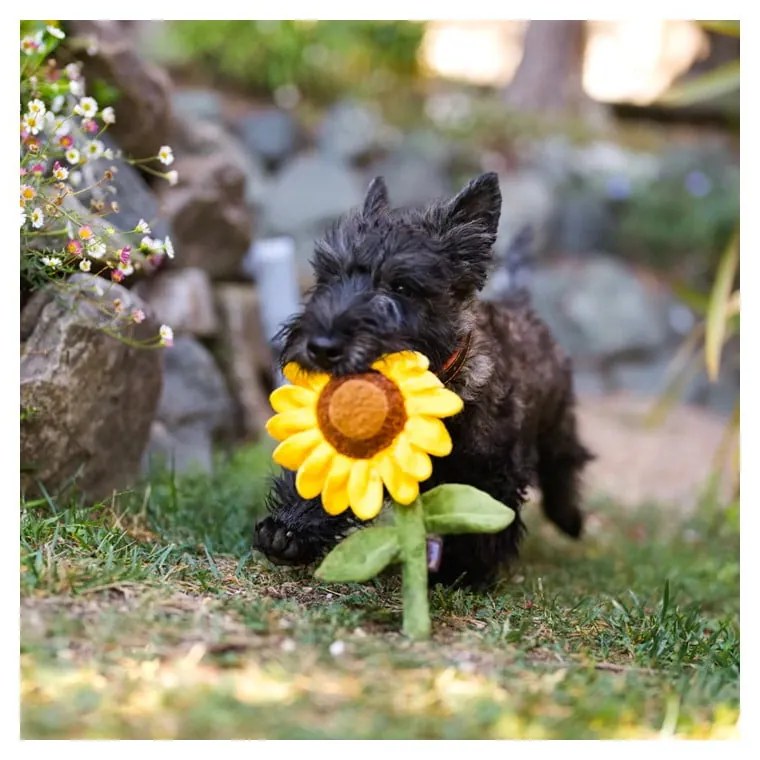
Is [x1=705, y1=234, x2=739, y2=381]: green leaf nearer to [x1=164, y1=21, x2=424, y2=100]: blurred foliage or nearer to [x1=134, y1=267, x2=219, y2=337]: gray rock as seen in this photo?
[x1=134, y1=267, x2=219, y2=337]: gray rock

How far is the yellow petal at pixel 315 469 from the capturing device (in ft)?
10.2

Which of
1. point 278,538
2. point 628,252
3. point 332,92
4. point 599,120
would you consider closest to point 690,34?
point 599,120

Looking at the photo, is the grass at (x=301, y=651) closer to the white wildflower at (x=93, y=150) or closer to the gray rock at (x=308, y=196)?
the white wildflower at (x=93, y=150)

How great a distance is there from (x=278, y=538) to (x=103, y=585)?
721 mm

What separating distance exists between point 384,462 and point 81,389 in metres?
1.71

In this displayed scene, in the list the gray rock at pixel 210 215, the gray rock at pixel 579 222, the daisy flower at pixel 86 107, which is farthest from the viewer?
the gray rock at pixel 579 222

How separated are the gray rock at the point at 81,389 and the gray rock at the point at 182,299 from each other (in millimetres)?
1266

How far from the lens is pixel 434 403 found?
311cm

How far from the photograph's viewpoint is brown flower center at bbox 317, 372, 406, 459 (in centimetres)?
307

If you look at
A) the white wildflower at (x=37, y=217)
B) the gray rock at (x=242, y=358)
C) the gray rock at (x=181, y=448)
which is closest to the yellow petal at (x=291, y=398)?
the white wildflower at (x=37, y=217)

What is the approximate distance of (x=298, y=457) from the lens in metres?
3.16

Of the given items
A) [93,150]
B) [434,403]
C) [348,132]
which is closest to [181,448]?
[93,150]

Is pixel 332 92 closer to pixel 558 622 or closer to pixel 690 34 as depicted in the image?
pixel 690 34
